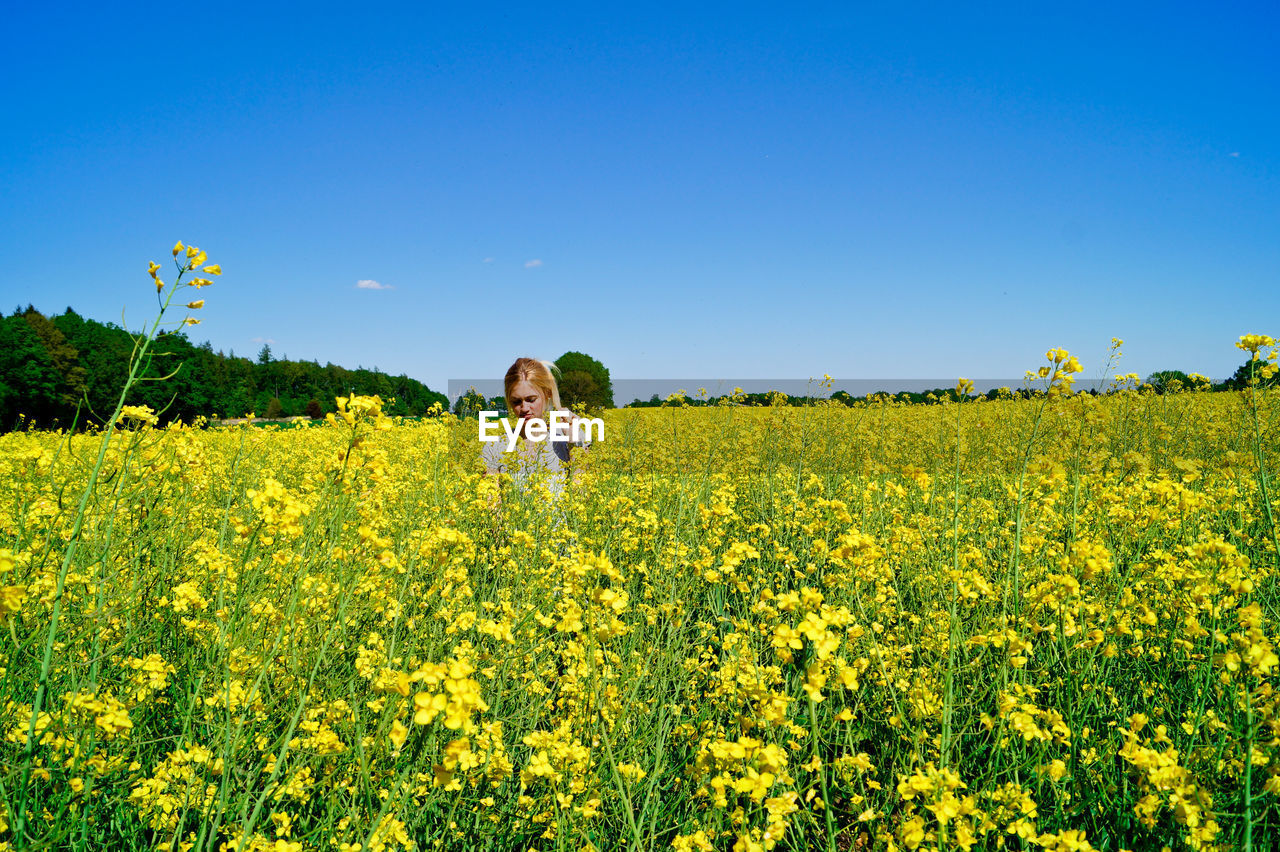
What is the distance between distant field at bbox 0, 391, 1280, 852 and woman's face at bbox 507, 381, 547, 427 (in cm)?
145

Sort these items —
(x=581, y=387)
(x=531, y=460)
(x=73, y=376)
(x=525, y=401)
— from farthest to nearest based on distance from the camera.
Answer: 1. (x=73, y=376)
2. (x=581, y=387)
3. (x=525, y=401)
4. (x=531, y=460)

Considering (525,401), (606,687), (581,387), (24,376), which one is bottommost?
(606,687)

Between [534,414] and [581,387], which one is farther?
[581,387]

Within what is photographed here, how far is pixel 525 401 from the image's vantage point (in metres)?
5.10

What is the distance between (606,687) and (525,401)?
351cm

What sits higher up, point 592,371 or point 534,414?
point 592,371

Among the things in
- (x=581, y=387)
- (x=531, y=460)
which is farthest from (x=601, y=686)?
(x=581, y=387)

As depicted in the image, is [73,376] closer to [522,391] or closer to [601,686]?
[522,391]

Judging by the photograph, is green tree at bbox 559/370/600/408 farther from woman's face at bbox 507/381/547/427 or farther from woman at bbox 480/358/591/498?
woman's face at bbox 507/381/547/427

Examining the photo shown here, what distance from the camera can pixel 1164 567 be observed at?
108 inches

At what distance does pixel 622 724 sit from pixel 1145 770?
136 centimetres

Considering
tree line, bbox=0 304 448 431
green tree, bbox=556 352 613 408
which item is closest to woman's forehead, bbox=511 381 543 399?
tree line, bbox=0 304 448 431

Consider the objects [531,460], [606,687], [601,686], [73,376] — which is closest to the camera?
[601,686]

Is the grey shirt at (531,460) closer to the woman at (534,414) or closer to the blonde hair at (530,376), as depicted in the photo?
the woman at (534,414)
